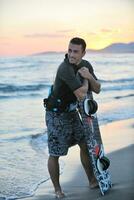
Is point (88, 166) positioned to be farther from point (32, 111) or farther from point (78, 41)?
point (32, 111)

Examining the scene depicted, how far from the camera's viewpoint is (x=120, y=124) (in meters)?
3.82

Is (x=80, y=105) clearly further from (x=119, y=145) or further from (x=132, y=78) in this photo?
(x=132, y=78)

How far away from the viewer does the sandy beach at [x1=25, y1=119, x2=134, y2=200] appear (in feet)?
8.46

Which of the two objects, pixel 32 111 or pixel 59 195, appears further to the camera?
pixel 32 111

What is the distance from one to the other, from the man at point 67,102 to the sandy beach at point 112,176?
0.09 meters

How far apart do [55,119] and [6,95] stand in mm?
2273

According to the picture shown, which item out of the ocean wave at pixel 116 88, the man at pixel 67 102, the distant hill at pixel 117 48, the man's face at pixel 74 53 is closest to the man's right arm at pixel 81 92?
the man at pixel 67 102

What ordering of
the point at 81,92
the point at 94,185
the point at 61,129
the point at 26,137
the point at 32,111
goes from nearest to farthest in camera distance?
the point at 81,92 < the point at 61,129 < the point at 94,185 < the point at 26,137 < the point at 32,111

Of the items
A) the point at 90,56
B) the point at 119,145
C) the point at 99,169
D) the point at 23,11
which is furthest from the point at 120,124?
the point at 23,11

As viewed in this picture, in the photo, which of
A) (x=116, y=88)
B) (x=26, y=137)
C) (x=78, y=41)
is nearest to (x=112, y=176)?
(x=78, y=41)

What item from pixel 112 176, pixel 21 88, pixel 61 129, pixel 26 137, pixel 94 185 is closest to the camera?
pixel 61 129

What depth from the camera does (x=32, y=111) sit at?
13.2ft

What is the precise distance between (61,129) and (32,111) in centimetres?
149

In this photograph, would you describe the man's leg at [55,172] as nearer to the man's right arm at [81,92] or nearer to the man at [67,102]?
the man at [67,102]
